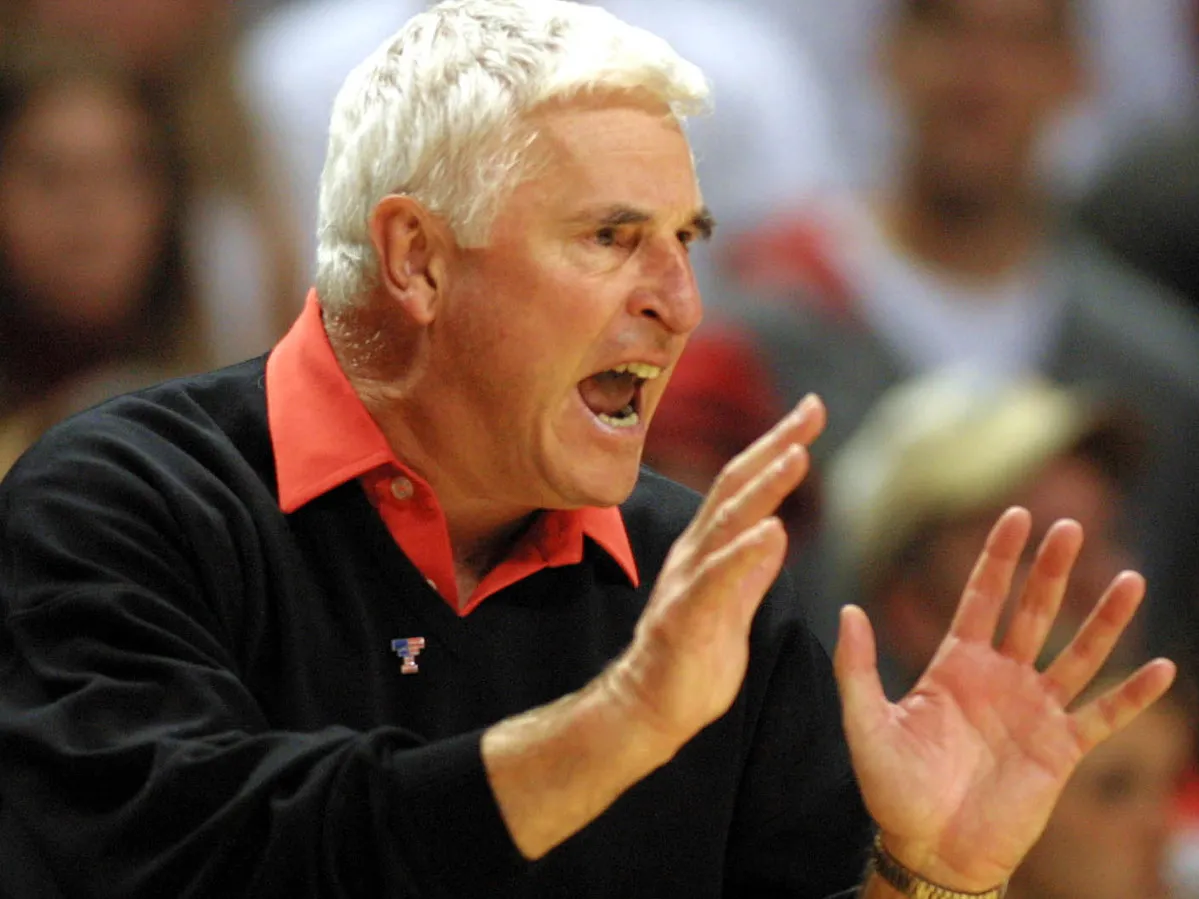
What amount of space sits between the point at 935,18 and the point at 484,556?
156 cm

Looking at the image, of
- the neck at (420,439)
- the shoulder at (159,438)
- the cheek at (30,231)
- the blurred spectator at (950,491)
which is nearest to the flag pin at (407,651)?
the neck at (420,439)

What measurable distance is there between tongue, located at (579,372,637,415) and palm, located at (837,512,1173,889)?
328 mm

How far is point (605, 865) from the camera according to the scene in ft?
6.04

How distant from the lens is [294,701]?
173cm

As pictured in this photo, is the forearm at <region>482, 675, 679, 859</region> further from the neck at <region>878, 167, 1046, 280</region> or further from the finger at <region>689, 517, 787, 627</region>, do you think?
the neck at <region>878, 167, 1046, 280</region>

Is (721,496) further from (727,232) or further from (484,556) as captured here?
(727,232)

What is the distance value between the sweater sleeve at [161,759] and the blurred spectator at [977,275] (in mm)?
1507

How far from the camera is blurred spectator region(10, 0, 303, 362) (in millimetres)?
2979

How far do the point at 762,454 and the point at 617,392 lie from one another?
0.42 meters

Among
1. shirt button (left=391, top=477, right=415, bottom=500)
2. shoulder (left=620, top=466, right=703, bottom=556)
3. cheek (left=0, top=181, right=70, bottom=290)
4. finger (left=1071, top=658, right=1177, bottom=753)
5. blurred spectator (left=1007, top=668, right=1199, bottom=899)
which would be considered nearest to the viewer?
finger (left=1071, top=658, right=1177, bottom=753)

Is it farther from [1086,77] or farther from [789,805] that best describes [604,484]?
[1086,77]

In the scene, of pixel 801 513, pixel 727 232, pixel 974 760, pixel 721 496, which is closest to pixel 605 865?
pixel 974 760

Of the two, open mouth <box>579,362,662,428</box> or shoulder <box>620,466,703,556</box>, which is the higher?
open mouth <box>579,362,662,428</box>

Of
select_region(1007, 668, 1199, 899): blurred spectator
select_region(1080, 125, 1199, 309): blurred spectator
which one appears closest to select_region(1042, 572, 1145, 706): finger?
select_region(1007, 668, 1199, 899): blurred spectator
